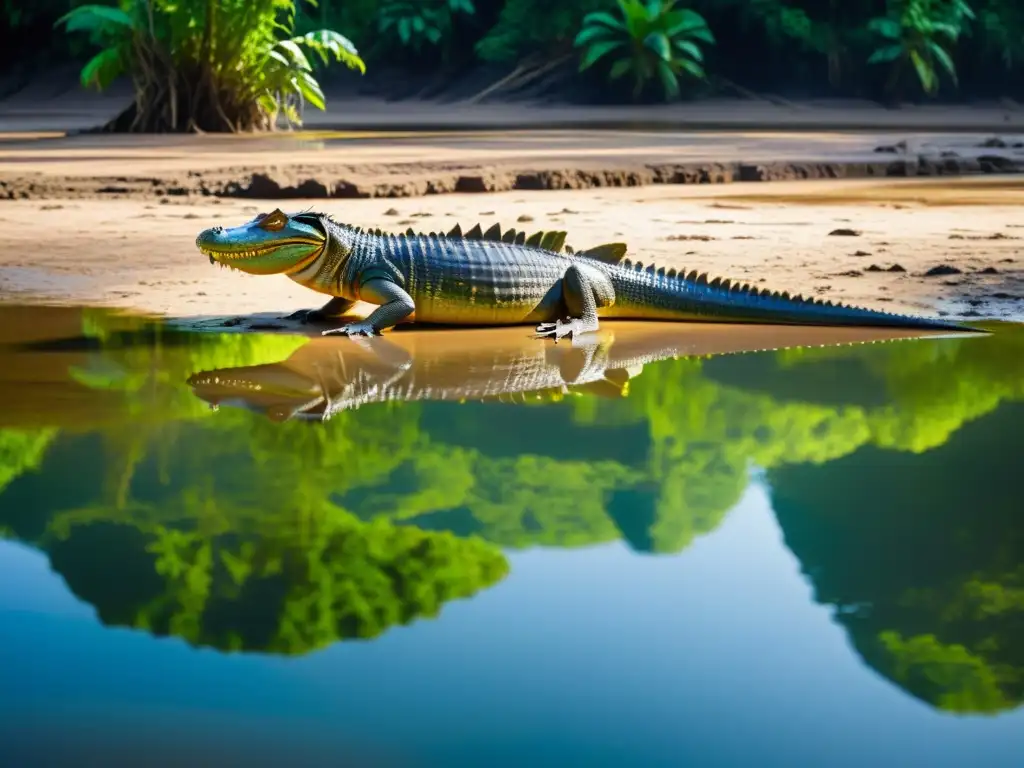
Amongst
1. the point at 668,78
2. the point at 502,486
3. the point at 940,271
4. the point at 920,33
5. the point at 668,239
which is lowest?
the point at 668,78

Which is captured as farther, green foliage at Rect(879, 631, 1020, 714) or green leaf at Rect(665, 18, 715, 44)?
green leaf at Rect(665, 18, 715, 44)

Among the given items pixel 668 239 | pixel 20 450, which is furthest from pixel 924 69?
pixel 20 450

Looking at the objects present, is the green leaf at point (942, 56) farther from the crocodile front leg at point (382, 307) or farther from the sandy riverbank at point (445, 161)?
the crocodile front leg at point (382, 307)

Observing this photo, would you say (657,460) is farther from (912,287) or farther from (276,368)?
(912,287)

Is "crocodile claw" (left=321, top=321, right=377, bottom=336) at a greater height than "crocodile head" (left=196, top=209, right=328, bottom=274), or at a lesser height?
lesser

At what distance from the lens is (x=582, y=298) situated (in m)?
7.08

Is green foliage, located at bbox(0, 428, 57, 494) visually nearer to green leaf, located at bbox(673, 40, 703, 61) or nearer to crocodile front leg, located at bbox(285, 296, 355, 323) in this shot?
crocodile front leg, located at bbox(285, 296, 355, 323)

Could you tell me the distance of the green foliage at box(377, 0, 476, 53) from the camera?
34.9 m

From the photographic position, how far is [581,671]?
9.98ft

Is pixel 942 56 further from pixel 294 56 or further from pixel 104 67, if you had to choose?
pixel 104 67

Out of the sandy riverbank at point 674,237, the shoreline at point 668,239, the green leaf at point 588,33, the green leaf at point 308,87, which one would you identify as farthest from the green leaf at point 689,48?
the shoreline at point 668,239

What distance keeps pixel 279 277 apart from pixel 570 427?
13.6 ft

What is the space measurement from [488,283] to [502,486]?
278cm

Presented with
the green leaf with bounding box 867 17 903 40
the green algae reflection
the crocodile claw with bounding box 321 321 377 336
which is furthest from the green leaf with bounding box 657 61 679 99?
the green algae reflection
